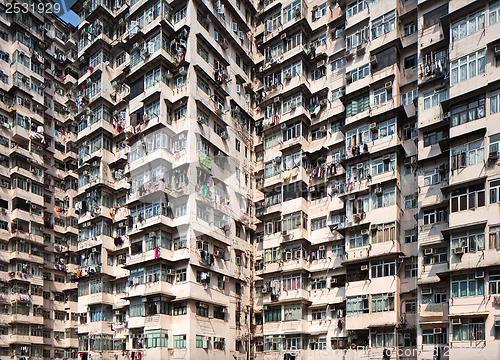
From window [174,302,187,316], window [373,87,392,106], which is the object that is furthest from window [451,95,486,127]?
window [174,302,187,316]

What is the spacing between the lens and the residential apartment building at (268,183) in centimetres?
2478

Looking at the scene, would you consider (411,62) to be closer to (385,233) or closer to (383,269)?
(385,233)

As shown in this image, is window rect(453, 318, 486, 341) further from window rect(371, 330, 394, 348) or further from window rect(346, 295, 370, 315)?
window rect(346, 295, 370, 315)

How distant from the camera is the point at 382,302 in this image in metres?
26.7

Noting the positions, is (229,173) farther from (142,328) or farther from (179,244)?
(142,328)

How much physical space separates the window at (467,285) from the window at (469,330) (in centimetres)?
117

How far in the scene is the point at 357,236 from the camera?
28.8 metres

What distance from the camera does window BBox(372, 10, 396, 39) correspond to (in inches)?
1181

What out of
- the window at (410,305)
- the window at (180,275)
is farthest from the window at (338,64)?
the window at (180,275)

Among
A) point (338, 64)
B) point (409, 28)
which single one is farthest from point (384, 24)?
point (338, 64)

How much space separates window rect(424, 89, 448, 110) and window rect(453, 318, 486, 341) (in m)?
11.4

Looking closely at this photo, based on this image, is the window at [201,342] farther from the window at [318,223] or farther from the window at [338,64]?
the window at [338,64]

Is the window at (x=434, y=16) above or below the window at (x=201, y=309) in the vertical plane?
above

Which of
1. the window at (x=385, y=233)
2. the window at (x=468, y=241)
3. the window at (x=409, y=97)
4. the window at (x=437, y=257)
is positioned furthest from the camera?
the window at (x=409, y=97)
